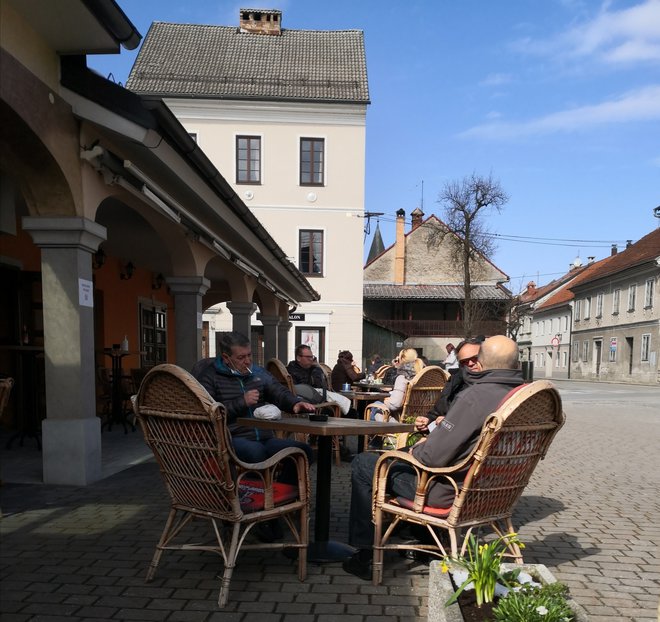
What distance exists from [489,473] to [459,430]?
263 millimetres

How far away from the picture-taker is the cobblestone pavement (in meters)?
2.69

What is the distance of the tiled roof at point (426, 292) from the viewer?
1344 inches

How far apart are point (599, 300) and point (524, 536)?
3869cm

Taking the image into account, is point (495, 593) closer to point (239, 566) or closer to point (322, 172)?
point (239, 566)

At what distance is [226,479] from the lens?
2645 millimetres

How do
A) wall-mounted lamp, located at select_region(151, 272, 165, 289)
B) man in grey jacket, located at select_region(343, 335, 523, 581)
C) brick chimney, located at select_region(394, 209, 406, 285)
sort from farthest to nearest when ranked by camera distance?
brick chimney, located at select_region(394, 209, 406, 285)
wall-mounted lamp, located at select_region(151, 272, 165, 289)
man in grey jacket, located at select_region(343, 335, 523, 581)

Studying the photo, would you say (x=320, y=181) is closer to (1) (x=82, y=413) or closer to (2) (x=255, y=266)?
(2) (x=255, y=266)

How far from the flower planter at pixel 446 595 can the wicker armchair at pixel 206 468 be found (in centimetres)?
102

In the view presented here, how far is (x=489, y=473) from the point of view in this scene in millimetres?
2736

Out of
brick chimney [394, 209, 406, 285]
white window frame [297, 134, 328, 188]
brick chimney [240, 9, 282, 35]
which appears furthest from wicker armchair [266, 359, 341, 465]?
brick chimney [394, 209, 406, 285]

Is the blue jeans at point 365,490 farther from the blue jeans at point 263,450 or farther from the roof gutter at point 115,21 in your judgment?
the roof gutter at point 115,21

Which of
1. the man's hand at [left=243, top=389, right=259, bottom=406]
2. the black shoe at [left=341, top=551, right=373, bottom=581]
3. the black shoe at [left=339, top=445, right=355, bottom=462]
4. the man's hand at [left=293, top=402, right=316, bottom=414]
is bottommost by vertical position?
the black shoe at [left=339, top=445, right=355, bottom=462]

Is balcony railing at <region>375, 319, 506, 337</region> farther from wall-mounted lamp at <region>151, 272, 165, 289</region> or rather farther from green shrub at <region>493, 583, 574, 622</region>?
green shrub at <region>493, 583, 574, 622</region>

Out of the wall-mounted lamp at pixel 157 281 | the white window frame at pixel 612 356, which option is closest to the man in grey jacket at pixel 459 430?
the wall-mounted lamp at pixel 157 281
